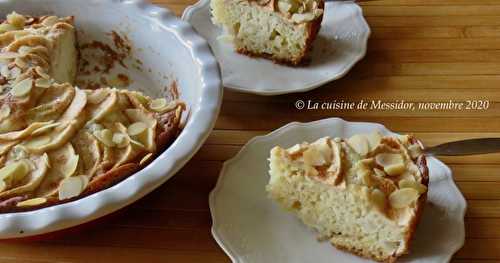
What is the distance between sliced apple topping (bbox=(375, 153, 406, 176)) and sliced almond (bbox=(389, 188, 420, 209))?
0.05 metres

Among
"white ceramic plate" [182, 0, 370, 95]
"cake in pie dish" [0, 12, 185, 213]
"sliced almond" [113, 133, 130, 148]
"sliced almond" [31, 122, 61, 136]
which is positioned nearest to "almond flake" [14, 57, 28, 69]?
"cake in pie dish" [0, 12, 185, 213]

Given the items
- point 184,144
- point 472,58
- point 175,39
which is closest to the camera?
point 184,144

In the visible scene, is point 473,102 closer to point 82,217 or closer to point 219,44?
point 219,44

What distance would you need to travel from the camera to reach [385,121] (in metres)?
1.54

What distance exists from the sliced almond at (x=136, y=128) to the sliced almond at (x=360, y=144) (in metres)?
0.42

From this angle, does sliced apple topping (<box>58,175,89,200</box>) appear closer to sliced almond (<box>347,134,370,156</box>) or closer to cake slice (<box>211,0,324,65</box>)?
sliced almond (<box>347,134,370,156</box>)

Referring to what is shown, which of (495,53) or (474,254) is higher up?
(495,53)

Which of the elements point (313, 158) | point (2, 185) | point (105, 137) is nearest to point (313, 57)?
point (313, 158)

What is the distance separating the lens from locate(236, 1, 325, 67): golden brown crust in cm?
162

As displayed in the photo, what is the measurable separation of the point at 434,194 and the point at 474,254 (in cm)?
14

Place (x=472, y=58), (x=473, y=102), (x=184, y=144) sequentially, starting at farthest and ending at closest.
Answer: (x=472, y=58) < (x=473, y=102) < (x=184, y=144)

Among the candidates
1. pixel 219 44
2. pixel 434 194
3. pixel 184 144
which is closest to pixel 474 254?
pixel 434 194

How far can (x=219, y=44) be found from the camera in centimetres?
177

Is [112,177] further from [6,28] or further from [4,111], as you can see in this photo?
[6,28]
